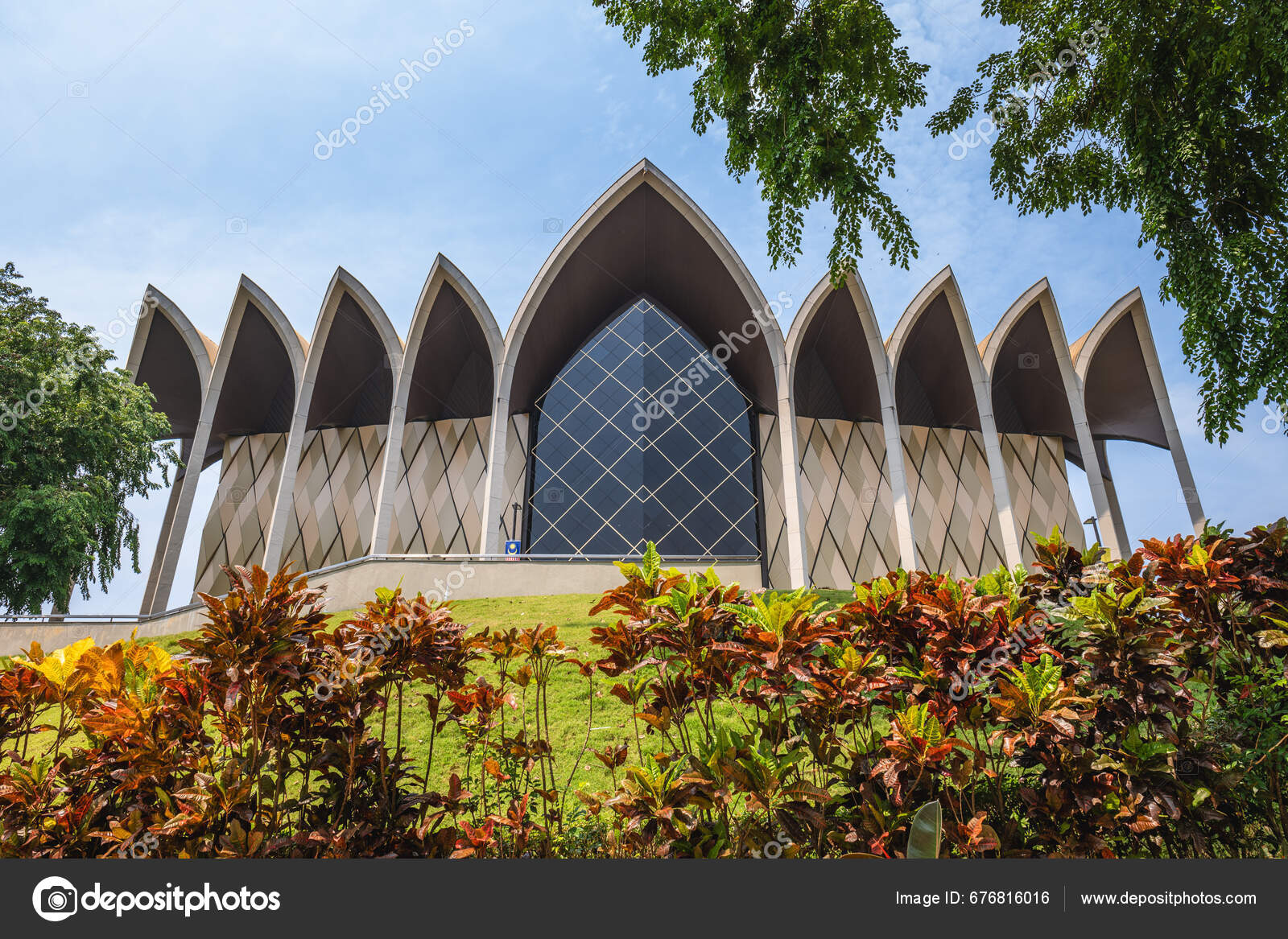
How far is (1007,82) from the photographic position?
8.52 meters

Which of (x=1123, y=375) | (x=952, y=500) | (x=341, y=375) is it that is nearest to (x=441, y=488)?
(x=341, y=375)

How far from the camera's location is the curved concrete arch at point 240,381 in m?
21.1

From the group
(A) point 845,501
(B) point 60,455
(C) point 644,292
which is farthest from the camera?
(A) point 845,501

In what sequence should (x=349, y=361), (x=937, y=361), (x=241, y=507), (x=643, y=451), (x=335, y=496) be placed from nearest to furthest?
(x=643, y=451)
(x=349, y=361)
(x=937, y=361)
(x=335, y=496)
(x=241, y=507)

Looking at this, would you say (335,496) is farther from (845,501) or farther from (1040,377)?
(1040,377)

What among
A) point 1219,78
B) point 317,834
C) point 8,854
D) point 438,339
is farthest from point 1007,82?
point 438,339

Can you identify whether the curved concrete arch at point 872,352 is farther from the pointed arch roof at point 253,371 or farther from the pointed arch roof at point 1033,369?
the pointed arch roof at point 253,371

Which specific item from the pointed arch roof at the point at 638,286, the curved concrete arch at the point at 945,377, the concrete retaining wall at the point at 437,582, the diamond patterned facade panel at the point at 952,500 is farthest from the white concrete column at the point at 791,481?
the diamond patterned facade panel at the point at 952,500

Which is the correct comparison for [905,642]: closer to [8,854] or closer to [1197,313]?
[8,854]

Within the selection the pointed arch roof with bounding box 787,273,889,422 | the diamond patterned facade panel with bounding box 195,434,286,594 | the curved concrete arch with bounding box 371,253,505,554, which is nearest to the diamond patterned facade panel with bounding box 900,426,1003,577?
the pointed arch roof with bounding box 787,273,889,422

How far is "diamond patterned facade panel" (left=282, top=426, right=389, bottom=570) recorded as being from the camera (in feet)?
77.3

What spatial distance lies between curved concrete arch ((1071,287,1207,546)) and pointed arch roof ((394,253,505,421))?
813 inches

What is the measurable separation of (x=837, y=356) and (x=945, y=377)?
4.31m

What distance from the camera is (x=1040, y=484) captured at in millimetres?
26156
